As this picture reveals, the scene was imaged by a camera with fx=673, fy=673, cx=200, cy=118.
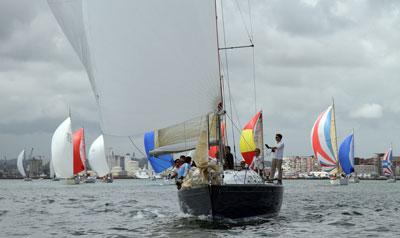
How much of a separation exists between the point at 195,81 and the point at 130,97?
2.01 m

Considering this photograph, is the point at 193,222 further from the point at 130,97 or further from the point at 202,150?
the point at 130,97

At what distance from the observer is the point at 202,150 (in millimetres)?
18969

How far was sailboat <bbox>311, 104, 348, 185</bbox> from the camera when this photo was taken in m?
74.9

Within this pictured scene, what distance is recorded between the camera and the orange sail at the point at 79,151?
90500 mm

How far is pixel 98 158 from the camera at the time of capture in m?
106

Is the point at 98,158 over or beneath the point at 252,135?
over

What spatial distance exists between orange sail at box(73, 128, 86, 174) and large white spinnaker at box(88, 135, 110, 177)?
1152 cm

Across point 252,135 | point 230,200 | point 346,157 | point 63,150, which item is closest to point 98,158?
point 63,150

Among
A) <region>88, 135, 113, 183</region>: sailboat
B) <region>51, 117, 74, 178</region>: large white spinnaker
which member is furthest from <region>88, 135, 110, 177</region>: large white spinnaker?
<region>51, 117, 74, 178</region>: large white spinnaker

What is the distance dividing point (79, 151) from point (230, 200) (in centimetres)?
7569

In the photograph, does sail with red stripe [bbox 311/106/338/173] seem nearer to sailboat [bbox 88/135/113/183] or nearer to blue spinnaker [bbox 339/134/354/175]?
blue spinnaker [bbox 339/134/354/175]

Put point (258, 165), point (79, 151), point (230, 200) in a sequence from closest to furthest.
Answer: point (230, 200) → point (258, 165) → point (79, 151)

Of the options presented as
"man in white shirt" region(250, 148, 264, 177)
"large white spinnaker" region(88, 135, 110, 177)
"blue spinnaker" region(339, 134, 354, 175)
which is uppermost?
"large white spinnaker" region(88, 135, 110, 177)

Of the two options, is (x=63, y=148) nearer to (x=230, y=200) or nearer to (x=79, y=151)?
(x=79, y=151)
